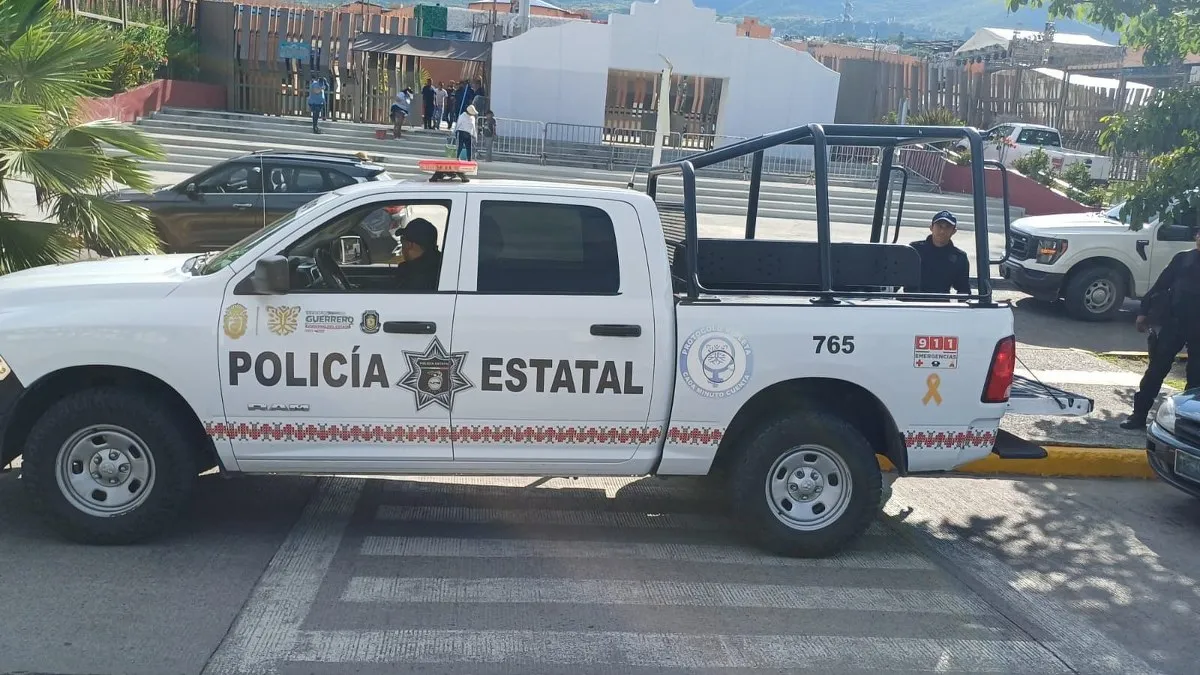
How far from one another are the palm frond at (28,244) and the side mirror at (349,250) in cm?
281

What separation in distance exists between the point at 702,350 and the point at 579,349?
25.4 inches

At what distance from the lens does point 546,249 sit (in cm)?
553

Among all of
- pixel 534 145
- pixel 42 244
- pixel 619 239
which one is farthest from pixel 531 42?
pixel 619 239

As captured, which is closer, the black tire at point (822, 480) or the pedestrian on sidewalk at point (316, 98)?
the black tire at point (822, 480)

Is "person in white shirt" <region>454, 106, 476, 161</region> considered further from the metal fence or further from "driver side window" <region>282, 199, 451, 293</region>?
"driver side window" <region>282, 199, 451, 293</region>

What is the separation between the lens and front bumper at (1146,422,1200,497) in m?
6.79

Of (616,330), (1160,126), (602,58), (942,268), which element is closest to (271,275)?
(616,330)

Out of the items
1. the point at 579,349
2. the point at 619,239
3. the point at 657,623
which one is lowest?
the point at 657,623

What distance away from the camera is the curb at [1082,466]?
25.5 ft

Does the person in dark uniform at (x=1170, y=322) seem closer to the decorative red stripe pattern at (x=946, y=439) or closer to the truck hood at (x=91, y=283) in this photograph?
the decorative red stripe pattern at (x=946, y=439)

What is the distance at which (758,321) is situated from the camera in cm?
552

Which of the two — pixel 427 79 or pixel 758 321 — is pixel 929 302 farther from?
pixel 427 79

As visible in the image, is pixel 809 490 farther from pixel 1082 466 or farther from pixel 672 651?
pixel 1082 466

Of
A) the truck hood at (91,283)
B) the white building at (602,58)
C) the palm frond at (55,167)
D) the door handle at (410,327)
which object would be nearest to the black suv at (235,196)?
the palm frond at (55,167)
